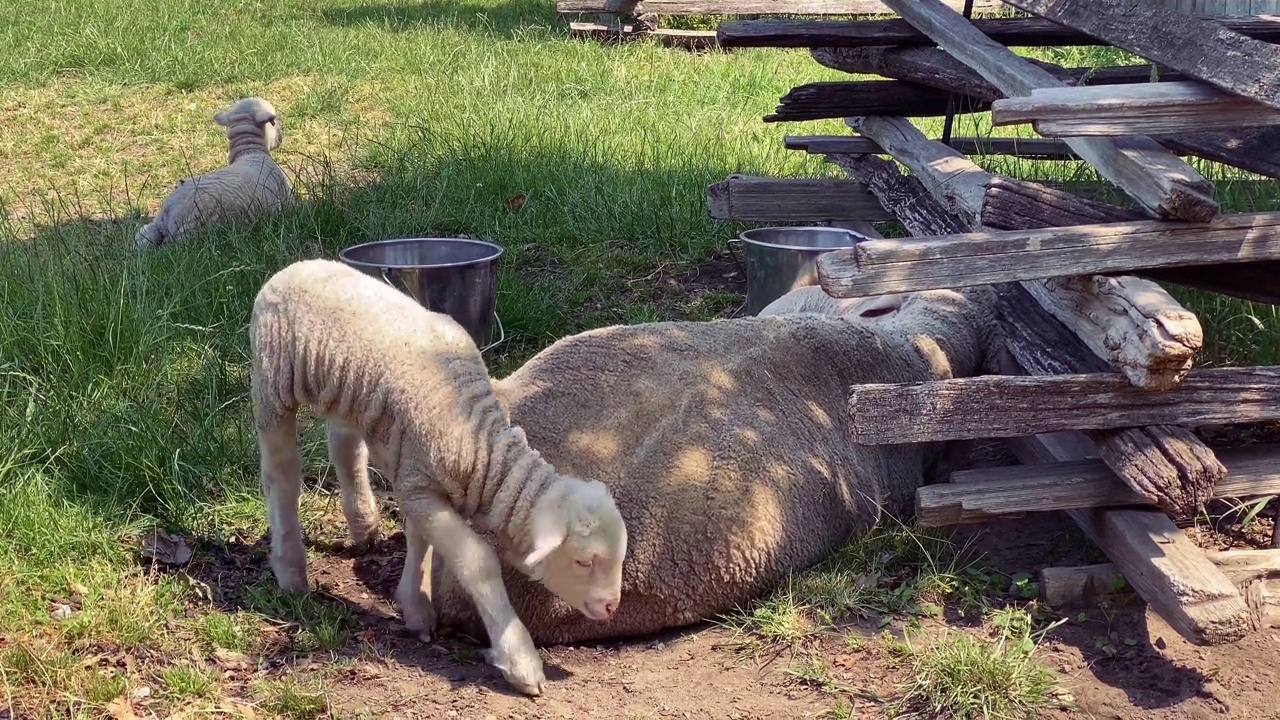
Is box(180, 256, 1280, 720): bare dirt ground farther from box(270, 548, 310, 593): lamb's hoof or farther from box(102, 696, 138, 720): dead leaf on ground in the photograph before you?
box(102, 696, 138, 720): dead leaf on ground

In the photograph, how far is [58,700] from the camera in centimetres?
318

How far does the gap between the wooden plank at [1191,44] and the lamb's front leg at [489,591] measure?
248 centimetres

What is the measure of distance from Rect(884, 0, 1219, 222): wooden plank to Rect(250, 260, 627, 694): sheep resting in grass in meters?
1.77

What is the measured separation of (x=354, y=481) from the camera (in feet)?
13.3

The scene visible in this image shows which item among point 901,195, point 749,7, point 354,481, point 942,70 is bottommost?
point 354,481

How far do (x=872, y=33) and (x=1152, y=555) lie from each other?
347 cm

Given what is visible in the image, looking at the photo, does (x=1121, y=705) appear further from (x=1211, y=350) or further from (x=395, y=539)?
(x=395, y=539)

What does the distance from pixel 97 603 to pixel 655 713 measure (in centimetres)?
166

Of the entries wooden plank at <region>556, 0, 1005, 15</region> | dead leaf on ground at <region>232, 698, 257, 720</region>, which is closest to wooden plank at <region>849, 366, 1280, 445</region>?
dead leaf on ground at <region>232, 698, 257, 720</region>

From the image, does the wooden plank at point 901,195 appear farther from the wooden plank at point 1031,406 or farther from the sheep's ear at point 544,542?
the sheep's ear at point 544,542

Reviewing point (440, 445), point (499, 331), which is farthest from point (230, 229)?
point (440, 445)

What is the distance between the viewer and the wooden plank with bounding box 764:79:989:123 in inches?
251

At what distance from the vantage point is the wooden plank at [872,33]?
18.9ft

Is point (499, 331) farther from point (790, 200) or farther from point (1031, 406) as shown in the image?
point (1031, 406)
